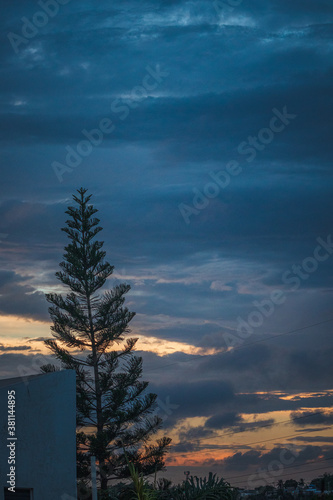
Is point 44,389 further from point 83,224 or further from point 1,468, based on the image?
point 83,224

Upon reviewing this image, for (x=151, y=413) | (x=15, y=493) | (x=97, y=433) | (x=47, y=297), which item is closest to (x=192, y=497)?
(x=15, y=493)

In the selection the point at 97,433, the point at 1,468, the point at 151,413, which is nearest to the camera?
the point at 1,468

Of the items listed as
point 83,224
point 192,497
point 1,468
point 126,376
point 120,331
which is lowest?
point 192,497

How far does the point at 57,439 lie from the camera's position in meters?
13.2

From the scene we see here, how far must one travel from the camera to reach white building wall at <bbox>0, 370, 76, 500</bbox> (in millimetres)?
12875

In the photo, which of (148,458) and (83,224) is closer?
(148,458)

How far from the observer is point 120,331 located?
24547 millimetres

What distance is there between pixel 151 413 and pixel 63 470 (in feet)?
36.7

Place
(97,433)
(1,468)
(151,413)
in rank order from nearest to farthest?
(1,468) < (97,433) < (151,413)

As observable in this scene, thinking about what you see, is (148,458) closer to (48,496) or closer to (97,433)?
(97,433)

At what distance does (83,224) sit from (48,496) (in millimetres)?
14082

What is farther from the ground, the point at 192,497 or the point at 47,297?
the point at 47,297

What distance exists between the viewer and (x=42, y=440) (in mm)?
13102

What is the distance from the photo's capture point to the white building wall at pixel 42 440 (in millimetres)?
12875
